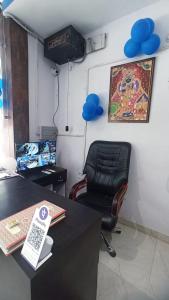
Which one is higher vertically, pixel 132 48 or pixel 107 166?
pixel 132 48

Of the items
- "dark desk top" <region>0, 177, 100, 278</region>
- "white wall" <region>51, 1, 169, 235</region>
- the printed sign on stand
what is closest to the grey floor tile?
"white wall" <region>51, 1, 169, 235</region>

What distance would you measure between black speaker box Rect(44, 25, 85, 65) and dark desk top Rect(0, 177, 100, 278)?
1.90 m

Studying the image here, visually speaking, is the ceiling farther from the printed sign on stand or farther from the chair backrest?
the printed sign on stand

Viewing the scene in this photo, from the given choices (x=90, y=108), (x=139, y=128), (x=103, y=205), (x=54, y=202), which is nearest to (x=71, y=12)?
(x=90, y=108)

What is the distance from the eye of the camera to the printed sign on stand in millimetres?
617

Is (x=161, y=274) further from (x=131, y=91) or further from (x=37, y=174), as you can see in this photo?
(x=131, y=91)

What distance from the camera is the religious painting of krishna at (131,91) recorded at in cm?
184

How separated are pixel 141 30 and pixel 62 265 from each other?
2031 mm

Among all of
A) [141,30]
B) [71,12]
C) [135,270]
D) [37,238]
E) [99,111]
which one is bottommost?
[135,270]

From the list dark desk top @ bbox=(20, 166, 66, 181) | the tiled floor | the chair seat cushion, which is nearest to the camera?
the tiled floor

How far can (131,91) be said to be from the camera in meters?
1.96

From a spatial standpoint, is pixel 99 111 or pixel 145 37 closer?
pixel 145 37

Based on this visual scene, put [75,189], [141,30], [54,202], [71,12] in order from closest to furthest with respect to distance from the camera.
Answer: [54,202] < [141,30] < [75,189] < [71,12]

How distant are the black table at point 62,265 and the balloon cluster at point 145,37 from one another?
169cm
